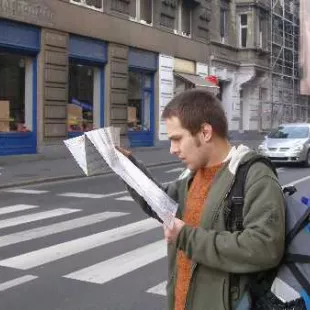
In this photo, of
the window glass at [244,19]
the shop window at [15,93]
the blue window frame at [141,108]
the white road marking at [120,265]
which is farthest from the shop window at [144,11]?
the white road marking at [120,265]

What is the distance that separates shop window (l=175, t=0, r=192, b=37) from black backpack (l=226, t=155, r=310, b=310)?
27.5 meters

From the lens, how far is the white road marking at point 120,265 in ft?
20.0

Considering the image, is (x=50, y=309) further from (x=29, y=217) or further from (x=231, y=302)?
(x=29, y=217)

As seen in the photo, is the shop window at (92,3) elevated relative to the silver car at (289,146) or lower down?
elevated

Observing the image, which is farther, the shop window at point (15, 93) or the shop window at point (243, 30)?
the shop window at point (243, 30)

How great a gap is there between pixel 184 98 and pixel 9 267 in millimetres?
4764

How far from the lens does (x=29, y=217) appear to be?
9.89 meters

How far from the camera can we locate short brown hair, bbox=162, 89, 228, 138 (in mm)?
2221

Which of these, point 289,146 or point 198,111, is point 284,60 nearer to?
point 289,146

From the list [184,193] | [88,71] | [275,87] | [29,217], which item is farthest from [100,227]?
[275,87]

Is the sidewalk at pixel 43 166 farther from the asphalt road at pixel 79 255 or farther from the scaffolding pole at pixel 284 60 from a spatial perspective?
the scaffolding pole at pixel 284 60

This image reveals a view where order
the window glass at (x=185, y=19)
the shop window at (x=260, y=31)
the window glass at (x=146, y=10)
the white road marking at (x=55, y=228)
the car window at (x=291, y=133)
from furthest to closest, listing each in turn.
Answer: the shop window at (x=260, y=31) < the window glass at (x=185, y=19) < the window glass at (x=146, y=10) < the car window at (x=291, y=133) < the white road marking at (x=55, y=228)

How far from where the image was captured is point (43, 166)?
60.6 feet

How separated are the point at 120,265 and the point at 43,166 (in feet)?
40.1
